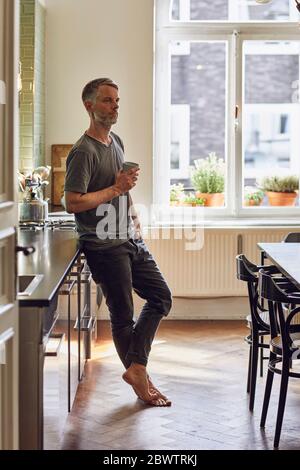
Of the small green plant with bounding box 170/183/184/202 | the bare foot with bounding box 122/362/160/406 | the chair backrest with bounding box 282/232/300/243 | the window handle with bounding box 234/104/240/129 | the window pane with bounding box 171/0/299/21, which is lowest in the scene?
the bare foot with bounding box 122/362/160/406

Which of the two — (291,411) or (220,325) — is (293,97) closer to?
(220,325)

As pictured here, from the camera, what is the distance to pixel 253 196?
25.0ft

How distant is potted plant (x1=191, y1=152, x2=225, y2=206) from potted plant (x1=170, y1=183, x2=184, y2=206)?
0.13 meters

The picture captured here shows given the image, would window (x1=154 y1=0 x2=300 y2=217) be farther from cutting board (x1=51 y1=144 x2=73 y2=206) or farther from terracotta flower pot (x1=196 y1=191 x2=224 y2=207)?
cutting board (x1=51 y1=144 x2=73 y2=206)

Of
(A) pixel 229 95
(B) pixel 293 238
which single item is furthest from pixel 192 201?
(B) pixel 293 238

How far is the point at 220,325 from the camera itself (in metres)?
7.11

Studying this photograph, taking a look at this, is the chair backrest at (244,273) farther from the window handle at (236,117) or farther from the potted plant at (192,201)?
the window handle at (236,117)

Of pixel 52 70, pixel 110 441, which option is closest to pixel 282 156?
pixel 52 70

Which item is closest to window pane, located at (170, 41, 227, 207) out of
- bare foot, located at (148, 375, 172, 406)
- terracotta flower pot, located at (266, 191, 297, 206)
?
terracotta flower pot, located at (266, 191, 297, 206)

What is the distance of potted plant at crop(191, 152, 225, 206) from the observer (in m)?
7.54

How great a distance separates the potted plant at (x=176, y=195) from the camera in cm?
752

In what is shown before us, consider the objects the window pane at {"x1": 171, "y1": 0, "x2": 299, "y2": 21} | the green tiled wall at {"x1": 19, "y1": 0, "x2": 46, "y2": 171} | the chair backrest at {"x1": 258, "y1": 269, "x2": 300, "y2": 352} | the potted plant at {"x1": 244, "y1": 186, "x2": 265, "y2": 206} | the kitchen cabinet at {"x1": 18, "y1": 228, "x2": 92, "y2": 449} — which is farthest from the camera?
the potted plant at {"x1": 244, "y1": 186, "x2": 265, "y2": 206}

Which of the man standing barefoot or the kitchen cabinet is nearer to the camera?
the kitchen cabinet

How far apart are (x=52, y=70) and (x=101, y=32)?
1.68 ft
